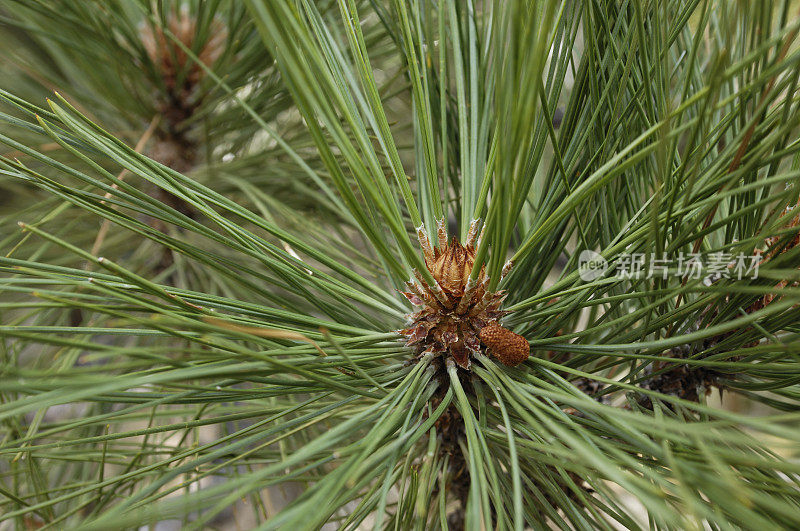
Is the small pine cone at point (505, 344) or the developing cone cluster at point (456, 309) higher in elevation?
the developing cone cluster at point (456, 309)

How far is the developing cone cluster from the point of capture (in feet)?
1.10

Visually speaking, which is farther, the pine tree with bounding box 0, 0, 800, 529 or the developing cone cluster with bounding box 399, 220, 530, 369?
the developing cone cluster with bounding box 399, 220, 530, 369

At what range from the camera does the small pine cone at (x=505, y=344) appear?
323mm

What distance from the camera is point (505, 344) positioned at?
323 millimetres

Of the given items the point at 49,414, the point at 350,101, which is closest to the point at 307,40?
the point at 350,101

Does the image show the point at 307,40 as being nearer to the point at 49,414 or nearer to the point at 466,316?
the point at 466,316

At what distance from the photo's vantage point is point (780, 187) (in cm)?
45

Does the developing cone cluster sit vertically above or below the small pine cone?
above

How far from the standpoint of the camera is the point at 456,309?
344 mm

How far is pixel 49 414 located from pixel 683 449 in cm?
107

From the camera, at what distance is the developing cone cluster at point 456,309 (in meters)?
0.34

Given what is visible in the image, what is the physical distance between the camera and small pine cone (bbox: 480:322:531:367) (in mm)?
323

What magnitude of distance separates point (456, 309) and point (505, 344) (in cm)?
4

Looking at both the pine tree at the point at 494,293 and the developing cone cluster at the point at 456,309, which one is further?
the developing cone cluster at the point at 456,309
